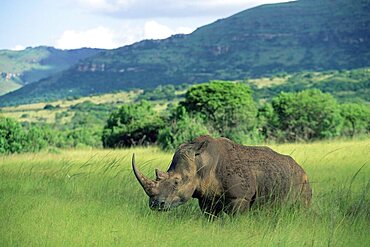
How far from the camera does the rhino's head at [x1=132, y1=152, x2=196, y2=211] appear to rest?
24.5ft

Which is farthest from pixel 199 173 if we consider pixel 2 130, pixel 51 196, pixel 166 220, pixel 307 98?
pixel 307 98

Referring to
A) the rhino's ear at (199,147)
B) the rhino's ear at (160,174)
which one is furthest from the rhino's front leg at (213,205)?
the rhino's ear at (160,174)

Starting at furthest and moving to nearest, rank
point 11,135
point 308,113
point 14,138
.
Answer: point 308,113 → point 14,138 → point 11,135

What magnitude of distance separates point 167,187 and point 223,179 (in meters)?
0.96

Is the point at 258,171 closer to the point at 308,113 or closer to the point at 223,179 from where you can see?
the point at 223,179

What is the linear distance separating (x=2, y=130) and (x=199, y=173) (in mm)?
29864

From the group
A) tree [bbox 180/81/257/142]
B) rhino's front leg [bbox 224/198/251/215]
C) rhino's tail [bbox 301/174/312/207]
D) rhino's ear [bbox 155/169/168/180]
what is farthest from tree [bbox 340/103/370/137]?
rhino's ear [bbox 155/169/168/180]

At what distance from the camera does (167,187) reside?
7652mm

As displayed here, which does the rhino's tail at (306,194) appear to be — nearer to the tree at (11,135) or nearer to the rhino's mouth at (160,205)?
the rhino's mouth at (160,205)

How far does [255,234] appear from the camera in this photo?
7.21 metres

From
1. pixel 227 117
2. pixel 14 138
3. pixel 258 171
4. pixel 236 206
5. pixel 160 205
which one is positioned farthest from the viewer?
pixel 227 117

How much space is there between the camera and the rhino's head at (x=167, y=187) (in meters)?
7.46

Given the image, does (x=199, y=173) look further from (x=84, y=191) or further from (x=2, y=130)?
(x=2, y=130)

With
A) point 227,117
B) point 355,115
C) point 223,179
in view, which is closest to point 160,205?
point 223,179
